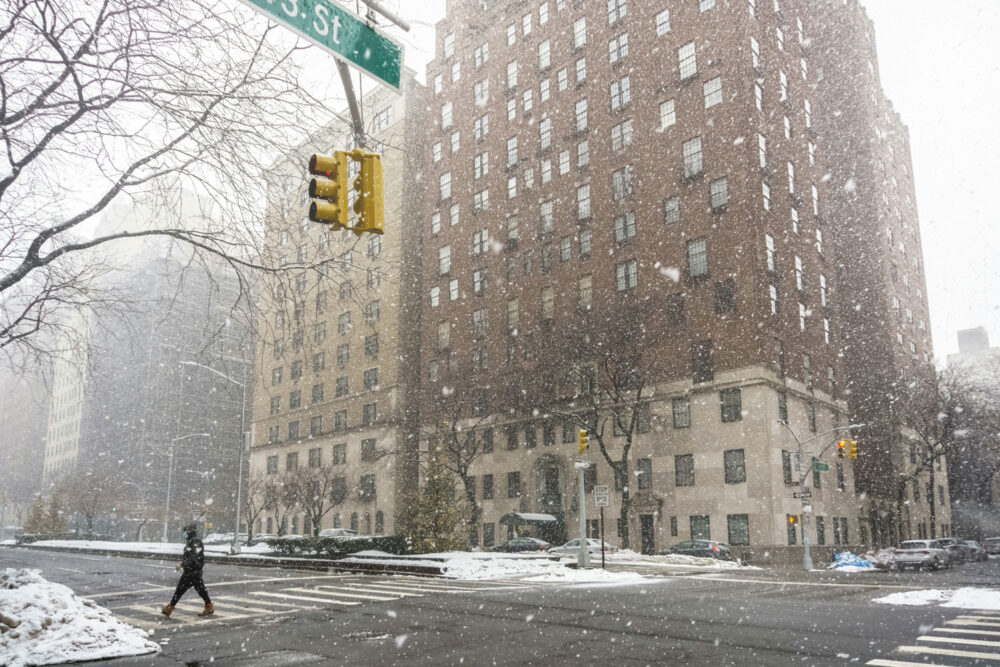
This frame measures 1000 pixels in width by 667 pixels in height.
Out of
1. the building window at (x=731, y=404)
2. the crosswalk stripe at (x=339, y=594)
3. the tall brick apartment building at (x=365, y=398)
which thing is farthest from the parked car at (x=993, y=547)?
the crosswalk stripe at (x=339, y=594)

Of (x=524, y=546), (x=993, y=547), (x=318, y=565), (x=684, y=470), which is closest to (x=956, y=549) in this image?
(x=684, y=470)

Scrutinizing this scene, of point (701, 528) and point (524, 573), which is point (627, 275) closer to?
point (701, 528)

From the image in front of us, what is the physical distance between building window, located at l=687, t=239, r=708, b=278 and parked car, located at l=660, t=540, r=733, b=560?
1683 cm

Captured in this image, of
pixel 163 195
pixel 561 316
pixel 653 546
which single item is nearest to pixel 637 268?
pixel 561 316

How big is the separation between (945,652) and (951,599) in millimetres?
9066

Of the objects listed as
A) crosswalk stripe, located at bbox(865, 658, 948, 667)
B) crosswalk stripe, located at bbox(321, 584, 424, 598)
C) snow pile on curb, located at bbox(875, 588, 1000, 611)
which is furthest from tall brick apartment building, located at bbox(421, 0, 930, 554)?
crosswalk stripe, located at bbox(865, 658, 948, 667)

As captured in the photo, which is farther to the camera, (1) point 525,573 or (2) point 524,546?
(2) point 524,546

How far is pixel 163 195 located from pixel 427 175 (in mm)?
62589

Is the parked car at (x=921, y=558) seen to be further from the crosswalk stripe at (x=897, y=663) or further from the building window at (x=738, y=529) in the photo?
the crosswalk stripe at (x=897, y=663)

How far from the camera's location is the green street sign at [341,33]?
6.45 meters

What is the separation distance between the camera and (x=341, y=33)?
7.01 metres

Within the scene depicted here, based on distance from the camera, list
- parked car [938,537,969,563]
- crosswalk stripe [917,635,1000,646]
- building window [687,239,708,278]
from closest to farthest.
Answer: crosswalk stripe [917,635,1000,646] → parked car [938,537,969,563] → building window [687,239,708,278]

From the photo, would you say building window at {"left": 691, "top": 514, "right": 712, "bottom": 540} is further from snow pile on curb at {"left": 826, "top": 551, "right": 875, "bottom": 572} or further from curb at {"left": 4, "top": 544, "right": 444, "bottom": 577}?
curb at {"left": 4, "top": 544, "right": 444, "bottom": 577}

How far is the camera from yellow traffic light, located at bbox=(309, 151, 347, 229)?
24.5 ft
